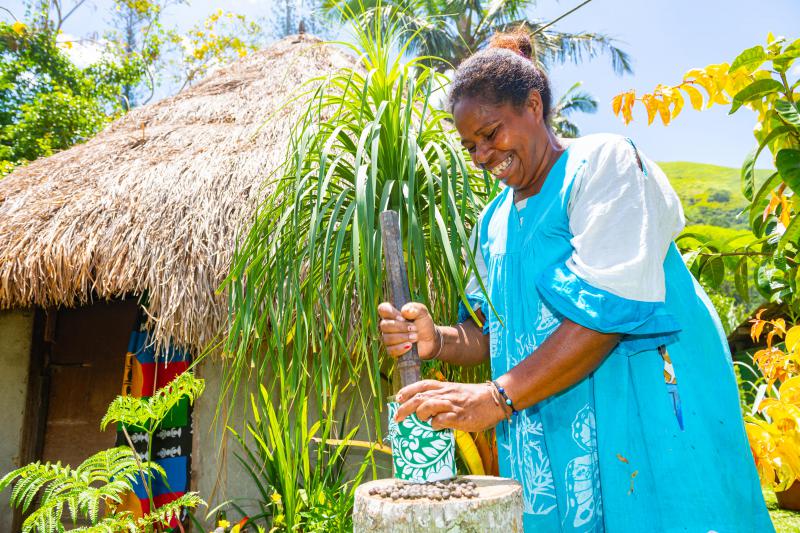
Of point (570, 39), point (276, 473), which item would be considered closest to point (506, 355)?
point (276, 473)

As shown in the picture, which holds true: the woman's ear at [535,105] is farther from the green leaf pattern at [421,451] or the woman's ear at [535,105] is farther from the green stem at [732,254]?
the green stem at [732,254]

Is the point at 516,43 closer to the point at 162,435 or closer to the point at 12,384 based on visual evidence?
the point at 162,435

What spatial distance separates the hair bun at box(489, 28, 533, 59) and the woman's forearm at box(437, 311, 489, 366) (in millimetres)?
675

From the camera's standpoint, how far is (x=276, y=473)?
336 centimetres

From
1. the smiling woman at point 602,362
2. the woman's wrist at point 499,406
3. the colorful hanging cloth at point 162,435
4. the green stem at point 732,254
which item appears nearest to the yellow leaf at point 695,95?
the green stem at point 732,254

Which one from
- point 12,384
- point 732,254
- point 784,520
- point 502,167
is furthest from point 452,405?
point 12,384

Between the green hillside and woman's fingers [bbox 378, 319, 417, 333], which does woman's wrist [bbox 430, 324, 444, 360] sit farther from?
the green hillside

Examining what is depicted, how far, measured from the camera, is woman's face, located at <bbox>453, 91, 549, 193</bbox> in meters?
1.38

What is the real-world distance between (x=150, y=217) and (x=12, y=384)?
2.08 metres

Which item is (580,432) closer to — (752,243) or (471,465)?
(471,465)

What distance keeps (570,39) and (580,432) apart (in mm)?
13995

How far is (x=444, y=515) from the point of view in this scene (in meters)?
1.03

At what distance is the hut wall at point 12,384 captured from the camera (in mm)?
4574

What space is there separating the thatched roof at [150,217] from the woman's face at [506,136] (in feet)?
5.45
